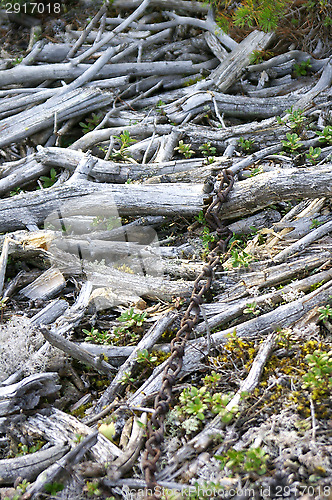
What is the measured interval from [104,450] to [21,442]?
0.65 metres

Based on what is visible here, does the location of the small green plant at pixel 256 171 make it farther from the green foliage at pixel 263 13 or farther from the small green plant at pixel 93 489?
the small green plant at pixel 93 489

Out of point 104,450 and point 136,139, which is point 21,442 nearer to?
point 104,450

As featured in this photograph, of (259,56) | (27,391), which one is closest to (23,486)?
(27,391)

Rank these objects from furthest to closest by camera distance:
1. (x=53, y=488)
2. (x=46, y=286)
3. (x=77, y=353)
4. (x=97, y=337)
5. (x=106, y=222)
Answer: (x=106, y=222) < (x=46, y=286) < (x=97, y=337) < (x=77, y=353) < (x=53, y=488)

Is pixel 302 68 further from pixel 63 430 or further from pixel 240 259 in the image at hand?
pixel 63 430

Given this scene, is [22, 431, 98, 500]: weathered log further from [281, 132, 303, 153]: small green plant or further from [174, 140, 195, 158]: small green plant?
[281, 132, 303, 153]: small green plant

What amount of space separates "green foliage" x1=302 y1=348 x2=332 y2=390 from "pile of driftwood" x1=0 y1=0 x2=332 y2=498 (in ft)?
1.16

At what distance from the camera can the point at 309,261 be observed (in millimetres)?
3641

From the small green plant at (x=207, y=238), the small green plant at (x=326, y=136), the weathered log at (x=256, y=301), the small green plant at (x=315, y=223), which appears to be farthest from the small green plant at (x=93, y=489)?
the small green plant at (x=326, y=136)

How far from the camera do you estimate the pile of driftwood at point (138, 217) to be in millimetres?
2965

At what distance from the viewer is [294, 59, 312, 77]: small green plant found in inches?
237

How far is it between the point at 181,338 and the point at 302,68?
187 inches

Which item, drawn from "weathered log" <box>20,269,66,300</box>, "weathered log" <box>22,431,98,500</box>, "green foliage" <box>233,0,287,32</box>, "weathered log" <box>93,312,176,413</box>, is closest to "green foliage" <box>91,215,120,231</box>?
"weathered log" <box>20,269,66,300</box>

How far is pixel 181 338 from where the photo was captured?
3.18 m
